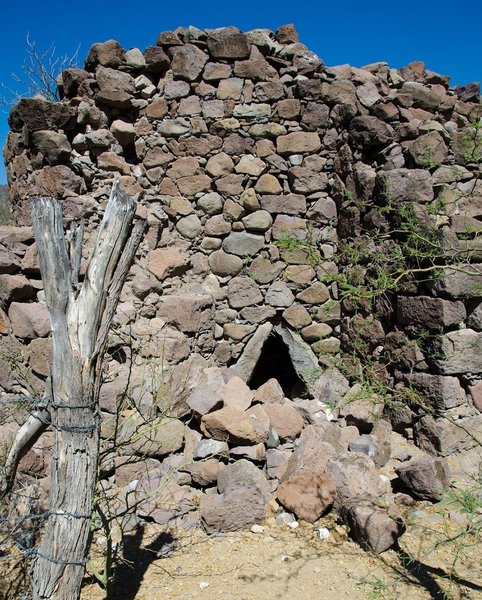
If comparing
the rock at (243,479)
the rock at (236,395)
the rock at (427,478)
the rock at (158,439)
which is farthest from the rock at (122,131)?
the rock at (427,478)

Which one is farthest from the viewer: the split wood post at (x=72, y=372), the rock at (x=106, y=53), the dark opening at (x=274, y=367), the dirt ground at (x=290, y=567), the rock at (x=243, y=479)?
the dark opening at (x=274, y=367)

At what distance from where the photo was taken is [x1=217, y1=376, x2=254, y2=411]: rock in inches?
174

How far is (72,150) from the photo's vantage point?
4727mm

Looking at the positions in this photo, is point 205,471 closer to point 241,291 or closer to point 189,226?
point 241,291

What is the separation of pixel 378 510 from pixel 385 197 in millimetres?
2549

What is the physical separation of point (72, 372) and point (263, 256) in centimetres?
316

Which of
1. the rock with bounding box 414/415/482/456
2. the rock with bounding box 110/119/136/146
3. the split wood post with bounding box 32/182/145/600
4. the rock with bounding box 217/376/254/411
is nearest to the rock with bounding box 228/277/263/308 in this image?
the rock with bounding box 217/376/254/411

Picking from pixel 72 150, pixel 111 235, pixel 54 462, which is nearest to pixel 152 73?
pixel 72 150

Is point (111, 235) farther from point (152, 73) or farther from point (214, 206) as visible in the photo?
point (152, 73)

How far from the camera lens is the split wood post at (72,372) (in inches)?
88.7

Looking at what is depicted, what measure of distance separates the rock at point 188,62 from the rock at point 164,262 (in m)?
1.66

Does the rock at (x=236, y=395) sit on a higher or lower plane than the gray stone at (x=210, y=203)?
lower

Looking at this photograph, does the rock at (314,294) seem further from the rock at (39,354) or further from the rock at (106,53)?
the rock at (106,53)

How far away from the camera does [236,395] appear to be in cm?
455
